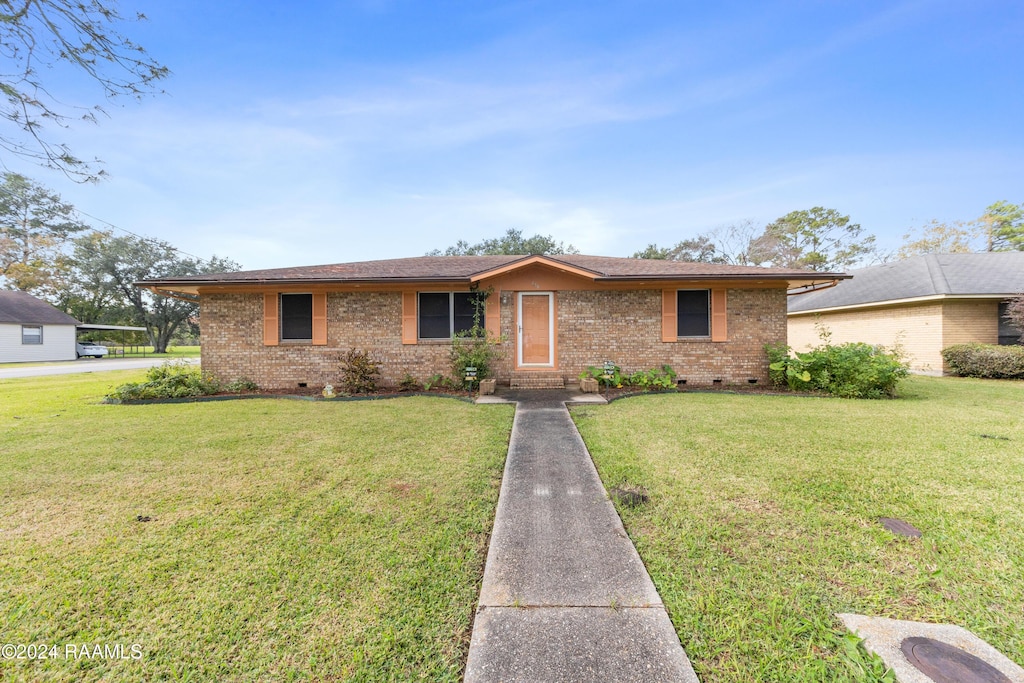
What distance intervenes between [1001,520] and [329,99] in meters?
15.4

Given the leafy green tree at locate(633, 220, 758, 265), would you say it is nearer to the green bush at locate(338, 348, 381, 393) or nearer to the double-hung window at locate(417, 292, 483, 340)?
the double-hung window at locate(417, 292, 483, 340)

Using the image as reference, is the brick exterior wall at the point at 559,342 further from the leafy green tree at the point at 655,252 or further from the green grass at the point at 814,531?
the leafy green tree at the point at 655,252

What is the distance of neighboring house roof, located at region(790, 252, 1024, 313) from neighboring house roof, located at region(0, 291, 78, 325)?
39.4 meters

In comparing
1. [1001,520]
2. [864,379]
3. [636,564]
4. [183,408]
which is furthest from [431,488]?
[864,379]

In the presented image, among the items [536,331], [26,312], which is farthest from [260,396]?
[26,312]

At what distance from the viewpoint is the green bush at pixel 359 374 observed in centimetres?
842

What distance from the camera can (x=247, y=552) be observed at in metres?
2.32

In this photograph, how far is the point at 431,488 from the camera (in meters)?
3.27

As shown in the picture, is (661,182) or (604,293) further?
(661,182)

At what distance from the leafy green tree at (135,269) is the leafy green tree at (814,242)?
150 feet

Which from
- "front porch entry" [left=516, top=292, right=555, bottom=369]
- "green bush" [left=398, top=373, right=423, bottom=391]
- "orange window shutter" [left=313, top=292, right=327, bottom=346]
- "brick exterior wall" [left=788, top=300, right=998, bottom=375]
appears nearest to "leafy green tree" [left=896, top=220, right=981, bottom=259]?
"brick exterior wall" [left=788, top=300, right=998, bottom=375]

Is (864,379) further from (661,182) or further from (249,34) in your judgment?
(249,34)

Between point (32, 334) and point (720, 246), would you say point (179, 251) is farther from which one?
point (720, 246)

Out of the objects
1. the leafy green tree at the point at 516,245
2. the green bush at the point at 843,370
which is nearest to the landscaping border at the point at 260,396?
the green bush at the point at 843,370
